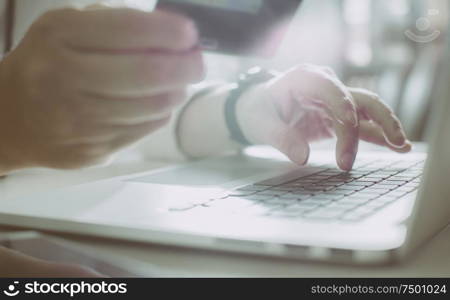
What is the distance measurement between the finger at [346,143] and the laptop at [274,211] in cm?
1

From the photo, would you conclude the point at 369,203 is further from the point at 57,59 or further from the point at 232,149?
the point at 232,149

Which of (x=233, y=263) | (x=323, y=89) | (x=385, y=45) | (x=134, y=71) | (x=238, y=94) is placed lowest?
(x=233, y=263)

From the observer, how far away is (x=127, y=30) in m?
0.31

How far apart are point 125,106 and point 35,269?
4.2 inches

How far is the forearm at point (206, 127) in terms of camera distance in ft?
2.51

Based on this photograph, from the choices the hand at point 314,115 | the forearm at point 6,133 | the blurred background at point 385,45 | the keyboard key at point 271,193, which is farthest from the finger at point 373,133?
the blurred background at point 385,45

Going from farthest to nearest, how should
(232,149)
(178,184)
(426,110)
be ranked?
(426,110) → (232,149) → (178,184)

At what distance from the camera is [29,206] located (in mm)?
385

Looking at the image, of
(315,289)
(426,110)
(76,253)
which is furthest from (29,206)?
(426,110)

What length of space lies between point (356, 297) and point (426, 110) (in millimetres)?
2316

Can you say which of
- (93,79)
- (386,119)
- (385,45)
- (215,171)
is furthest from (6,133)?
(385,45)

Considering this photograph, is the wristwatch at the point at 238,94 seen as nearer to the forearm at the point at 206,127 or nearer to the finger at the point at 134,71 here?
the forearm at the point at 206,127

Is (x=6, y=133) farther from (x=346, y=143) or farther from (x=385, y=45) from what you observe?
(x=385, y=45)

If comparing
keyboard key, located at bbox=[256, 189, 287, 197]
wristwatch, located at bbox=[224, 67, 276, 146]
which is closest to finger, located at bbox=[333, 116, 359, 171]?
keyboard key, located at bbox=[256, 189, 287, 197]
